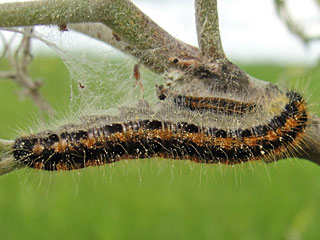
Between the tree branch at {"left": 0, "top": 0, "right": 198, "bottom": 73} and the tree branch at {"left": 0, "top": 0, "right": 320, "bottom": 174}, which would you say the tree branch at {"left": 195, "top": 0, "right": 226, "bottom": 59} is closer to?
the tree branch at {"left": 0, "top": 0, "right": 320, "bottom": 174}

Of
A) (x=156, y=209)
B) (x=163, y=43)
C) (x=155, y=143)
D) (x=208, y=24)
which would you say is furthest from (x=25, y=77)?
(x=156, y=209)

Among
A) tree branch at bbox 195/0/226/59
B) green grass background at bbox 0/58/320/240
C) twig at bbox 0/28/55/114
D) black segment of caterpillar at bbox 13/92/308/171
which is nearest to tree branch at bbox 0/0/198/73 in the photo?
tree branch at bbox 195/0/226/59

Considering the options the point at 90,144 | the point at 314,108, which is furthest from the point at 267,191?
the point at 90,144

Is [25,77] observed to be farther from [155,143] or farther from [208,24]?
[208,24]

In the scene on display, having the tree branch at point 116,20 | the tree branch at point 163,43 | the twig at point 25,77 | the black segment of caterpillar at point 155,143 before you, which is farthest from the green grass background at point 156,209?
the tree branch at point 116,20

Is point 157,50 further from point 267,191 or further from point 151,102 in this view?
point 267,191

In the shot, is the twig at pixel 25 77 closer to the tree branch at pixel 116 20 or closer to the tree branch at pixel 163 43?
the tree branch at pixel 163 43
